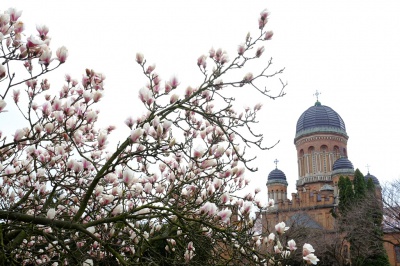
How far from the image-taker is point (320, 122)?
40938 mm

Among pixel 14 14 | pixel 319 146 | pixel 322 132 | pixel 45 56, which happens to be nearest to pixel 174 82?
pixel 45 56

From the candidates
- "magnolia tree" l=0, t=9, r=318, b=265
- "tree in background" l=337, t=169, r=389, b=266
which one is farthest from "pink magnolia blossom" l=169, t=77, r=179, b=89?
"tree in background" l=337, t=169, r=389, b=266

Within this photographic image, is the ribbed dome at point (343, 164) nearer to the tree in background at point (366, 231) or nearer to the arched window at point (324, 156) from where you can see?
the arched window at point (324, 156)

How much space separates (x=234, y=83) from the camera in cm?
415

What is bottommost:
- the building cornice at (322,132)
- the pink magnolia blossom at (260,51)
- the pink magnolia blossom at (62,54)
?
the pink magnolia blossom at (62,54)

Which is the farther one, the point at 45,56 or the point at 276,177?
the point at 276,177

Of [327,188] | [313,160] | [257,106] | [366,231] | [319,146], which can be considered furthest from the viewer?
[319,146]

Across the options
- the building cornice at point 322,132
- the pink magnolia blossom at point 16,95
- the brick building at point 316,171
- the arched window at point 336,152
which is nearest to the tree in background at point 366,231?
the brick building at point 316,171

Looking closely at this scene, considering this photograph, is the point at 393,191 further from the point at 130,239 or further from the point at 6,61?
the point at 6,61

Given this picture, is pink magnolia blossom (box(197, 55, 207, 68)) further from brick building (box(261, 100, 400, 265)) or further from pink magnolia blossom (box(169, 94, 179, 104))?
brick building (box(261, 100, 400, 265))

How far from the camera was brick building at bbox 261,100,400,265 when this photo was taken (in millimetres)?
34312

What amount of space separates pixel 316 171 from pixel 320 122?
544cm

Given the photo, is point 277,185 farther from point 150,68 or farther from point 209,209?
point 209,209

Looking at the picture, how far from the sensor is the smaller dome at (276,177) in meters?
39.3
